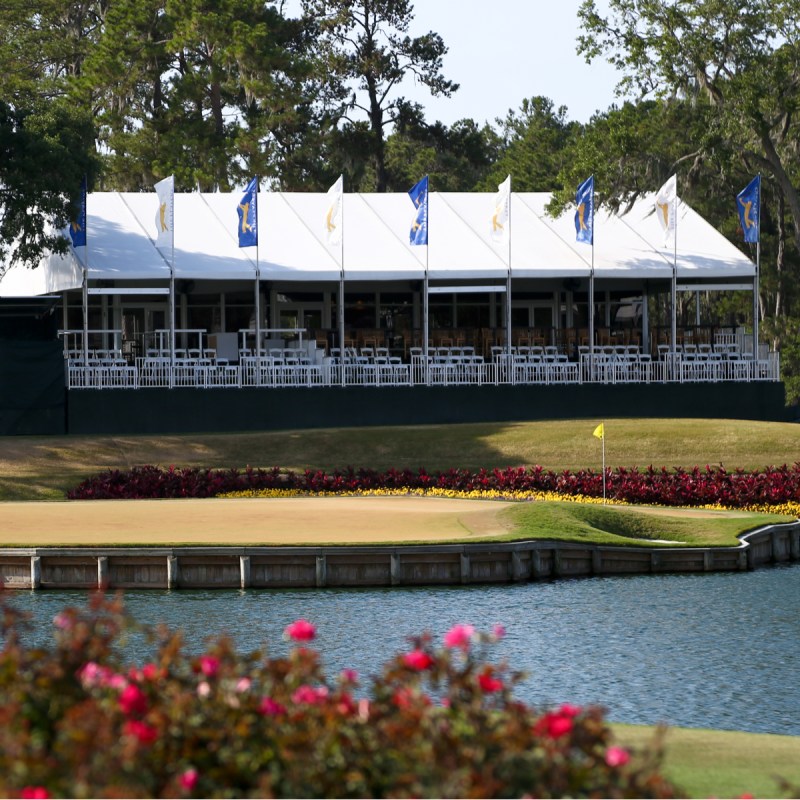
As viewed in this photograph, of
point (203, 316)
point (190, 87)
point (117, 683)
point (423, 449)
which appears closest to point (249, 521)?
point (423, 449)

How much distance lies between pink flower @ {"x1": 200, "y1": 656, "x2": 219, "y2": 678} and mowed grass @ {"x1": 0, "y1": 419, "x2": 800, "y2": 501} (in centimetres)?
2262

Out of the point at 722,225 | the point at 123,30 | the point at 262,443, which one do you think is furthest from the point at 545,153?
the point at 262,443

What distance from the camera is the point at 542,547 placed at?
20.4 metres

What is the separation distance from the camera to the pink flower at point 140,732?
19.6ft

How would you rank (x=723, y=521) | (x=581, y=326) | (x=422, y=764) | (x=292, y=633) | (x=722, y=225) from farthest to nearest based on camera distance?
(x=722, y=225) < (x=581, y=326) < (x=723, y=521) < (x=292, y=633) < (x=422, y=764)

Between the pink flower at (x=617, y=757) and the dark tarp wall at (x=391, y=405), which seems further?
the dark tarp wall at (x=391, y=405)

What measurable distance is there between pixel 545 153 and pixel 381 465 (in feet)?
158

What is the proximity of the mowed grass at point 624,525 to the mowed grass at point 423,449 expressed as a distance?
6069 millimetres

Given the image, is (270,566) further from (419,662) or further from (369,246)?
(369,246)

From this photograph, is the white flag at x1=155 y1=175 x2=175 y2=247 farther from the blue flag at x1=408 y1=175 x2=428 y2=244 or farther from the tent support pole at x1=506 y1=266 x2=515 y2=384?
the tent support pole at x1=506 y1=266 x2=515 y2=384

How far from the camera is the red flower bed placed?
2700 cm

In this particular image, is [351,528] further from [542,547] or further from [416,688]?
[416,688]

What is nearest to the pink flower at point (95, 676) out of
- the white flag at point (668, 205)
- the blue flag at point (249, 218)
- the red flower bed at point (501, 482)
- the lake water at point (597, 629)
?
the lake water at point (597, 629)

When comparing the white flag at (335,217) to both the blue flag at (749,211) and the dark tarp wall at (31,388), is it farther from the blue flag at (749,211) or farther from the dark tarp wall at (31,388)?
the blue flag at (749,211)
